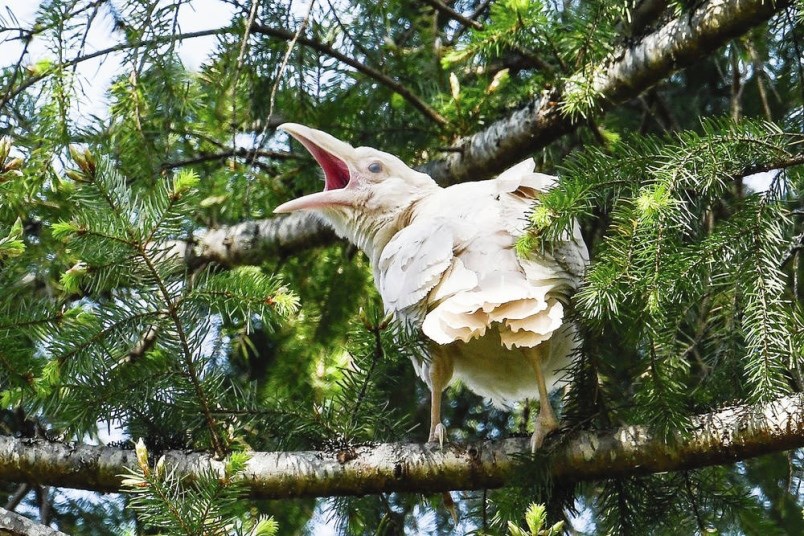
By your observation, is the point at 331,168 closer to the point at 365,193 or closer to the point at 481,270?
the point at 365,193

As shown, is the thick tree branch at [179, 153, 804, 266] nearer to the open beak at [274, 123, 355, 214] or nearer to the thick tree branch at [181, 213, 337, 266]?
the thick tree branch at [181, 213, 337, 266]

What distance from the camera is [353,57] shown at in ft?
15.8

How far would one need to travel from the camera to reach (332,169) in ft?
14.4

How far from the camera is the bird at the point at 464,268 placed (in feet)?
10.1

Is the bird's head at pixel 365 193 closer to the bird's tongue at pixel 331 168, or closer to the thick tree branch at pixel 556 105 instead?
the bird's tongue at pixel 331 168

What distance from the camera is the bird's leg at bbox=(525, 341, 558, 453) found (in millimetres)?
3066

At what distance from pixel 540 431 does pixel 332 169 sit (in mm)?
1767

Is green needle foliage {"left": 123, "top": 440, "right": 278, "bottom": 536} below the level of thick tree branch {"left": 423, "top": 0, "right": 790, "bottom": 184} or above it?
below

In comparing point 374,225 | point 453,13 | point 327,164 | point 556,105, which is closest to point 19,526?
point 374,225

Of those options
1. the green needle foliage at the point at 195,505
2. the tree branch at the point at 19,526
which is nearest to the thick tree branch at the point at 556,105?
the green needle foliage at the point at 195,505

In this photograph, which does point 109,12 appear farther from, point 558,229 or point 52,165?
point 558,229

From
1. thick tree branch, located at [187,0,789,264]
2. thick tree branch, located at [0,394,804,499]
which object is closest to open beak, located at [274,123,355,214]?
thick tree branch, located at [187,0,789,264]

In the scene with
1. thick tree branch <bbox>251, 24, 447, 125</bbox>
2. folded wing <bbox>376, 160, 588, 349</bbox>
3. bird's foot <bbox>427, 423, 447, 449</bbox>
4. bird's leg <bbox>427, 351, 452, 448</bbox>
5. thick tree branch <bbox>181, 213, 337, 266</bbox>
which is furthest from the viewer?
thick tree branch <bbox>181, 213, 337, 266</bbox>

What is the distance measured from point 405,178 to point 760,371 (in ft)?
6.45
